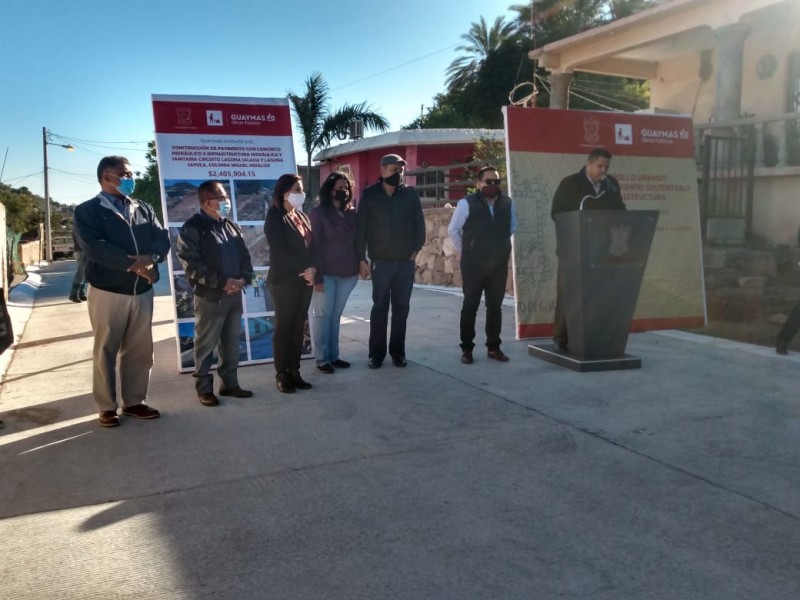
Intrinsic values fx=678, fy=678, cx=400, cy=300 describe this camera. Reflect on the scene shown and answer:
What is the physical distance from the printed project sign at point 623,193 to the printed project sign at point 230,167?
2.53 metres

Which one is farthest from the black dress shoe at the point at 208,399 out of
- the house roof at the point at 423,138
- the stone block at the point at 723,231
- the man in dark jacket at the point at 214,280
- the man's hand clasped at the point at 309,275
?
the house roof at the point at 423,138

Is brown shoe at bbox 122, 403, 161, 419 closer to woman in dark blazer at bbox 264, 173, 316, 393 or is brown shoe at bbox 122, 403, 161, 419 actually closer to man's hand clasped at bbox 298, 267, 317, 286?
woman in dark blazer at bbox 264, 173, 316, 393

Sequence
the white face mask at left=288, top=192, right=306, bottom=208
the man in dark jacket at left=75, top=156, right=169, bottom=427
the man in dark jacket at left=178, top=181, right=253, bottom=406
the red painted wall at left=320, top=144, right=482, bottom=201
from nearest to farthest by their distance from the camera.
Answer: the man in dark jacket at left=75, top=156, right=169, bottom=427 → the man in dark jacket at left=178, top=181, right=253, bottom=406 → the white face mask at left=288, top=192, right=306, bottom=208 → the red painted wall at left=320, top=144, right=482, bottom=201

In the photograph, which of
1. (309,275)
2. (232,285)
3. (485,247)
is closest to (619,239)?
(485,247)

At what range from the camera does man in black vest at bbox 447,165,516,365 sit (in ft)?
20.9

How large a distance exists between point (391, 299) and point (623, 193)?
3.28m

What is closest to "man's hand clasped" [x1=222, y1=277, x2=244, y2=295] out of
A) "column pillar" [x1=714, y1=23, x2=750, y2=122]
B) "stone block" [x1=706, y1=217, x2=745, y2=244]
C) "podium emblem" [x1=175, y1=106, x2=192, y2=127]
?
"podium emblem" [x1=175, y1=106, x2=192, y2=127]

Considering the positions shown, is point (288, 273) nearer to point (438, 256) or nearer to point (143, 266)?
point (143, 266)

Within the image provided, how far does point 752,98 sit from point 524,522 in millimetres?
12060

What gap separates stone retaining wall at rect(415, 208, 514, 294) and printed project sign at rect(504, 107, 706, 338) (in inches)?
206

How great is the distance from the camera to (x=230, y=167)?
6.36 m

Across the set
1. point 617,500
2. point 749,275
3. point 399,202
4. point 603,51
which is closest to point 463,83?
point 603,51

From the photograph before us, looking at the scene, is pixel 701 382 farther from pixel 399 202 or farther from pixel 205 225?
pixel 205 225

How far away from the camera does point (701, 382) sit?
18.6ft
